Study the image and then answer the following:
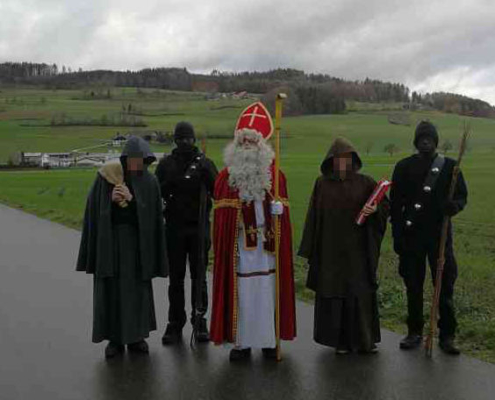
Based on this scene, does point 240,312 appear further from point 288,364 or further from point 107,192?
point 107,192

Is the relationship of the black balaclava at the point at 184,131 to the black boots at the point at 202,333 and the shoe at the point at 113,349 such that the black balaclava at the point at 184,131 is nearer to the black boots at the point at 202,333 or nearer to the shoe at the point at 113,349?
the black boots at the point at 202,333

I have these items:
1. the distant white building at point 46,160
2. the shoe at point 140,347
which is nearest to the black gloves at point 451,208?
the shoe at point 140,347

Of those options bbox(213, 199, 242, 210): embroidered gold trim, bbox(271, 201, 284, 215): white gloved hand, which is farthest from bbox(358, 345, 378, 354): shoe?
bbox(213, 199, 242, 210): embroidered gold trim

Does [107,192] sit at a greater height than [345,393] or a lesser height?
greater

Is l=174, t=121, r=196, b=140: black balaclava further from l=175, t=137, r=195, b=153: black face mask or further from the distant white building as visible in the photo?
the distant white building

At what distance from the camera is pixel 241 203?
247 inches

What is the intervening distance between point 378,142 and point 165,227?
3887 inches

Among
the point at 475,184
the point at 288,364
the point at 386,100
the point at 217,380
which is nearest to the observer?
the point at 217,380

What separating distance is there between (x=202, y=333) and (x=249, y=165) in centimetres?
203

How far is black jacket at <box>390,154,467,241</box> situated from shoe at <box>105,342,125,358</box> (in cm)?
302

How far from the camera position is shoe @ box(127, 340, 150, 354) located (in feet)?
21.5

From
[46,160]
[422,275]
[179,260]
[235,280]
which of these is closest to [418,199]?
[422,275]

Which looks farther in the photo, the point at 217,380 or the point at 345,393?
the point at 217,380

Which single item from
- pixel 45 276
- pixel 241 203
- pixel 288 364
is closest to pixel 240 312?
pixel 288 364
